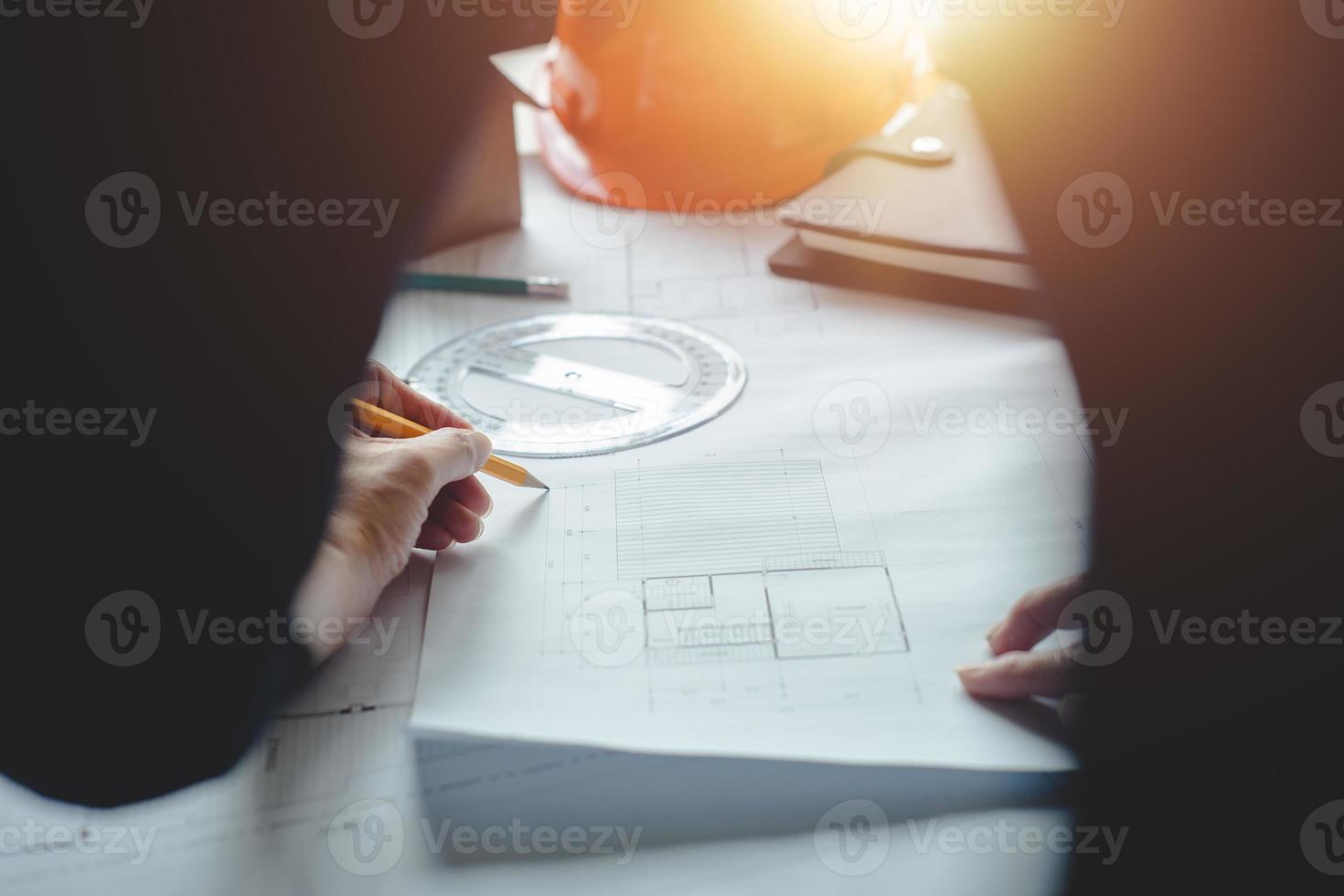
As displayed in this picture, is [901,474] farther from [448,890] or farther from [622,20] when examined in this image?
[622,20]

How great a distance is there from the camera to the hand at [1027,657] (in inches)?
19.8

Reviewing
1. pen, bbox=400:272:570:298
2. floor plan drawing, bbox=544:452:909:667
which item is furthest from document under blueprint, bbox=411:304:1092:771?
pen, bbox=400:272:570:298

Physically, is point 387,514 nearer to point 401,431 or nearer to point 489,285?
point 401,431

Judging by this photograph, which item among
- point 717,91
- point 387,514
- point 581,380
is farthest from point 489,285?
point 387,514

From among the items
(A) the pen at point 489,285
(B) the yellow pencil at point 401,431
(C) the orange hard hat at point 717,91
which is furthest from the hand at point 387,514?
(C) the orange hard hat at point 717,91

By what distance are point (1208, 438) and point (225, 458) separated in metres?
0.58

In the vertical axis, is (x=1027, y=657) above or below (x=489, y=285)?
above

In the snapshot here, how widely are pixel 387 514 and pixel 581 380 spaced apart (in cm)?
25

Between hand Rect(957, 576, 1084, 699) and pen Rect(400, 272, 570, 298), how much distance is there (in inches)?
20.9

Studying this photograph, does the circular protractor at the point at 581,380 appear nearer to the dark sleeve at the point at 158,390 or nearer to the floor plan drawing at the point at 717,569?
the floor plan drawing at the point at 717,569

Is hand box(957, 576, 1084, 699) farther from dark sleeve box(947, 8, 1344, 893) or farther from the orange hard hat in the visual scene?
the orange hard hat

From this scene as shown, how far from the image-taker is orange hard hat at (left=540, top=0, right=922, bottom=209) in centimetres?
98

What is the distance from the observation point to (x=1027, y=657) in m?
0.51

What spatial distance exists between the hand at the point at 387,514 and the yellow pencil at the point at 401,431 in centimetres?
1
